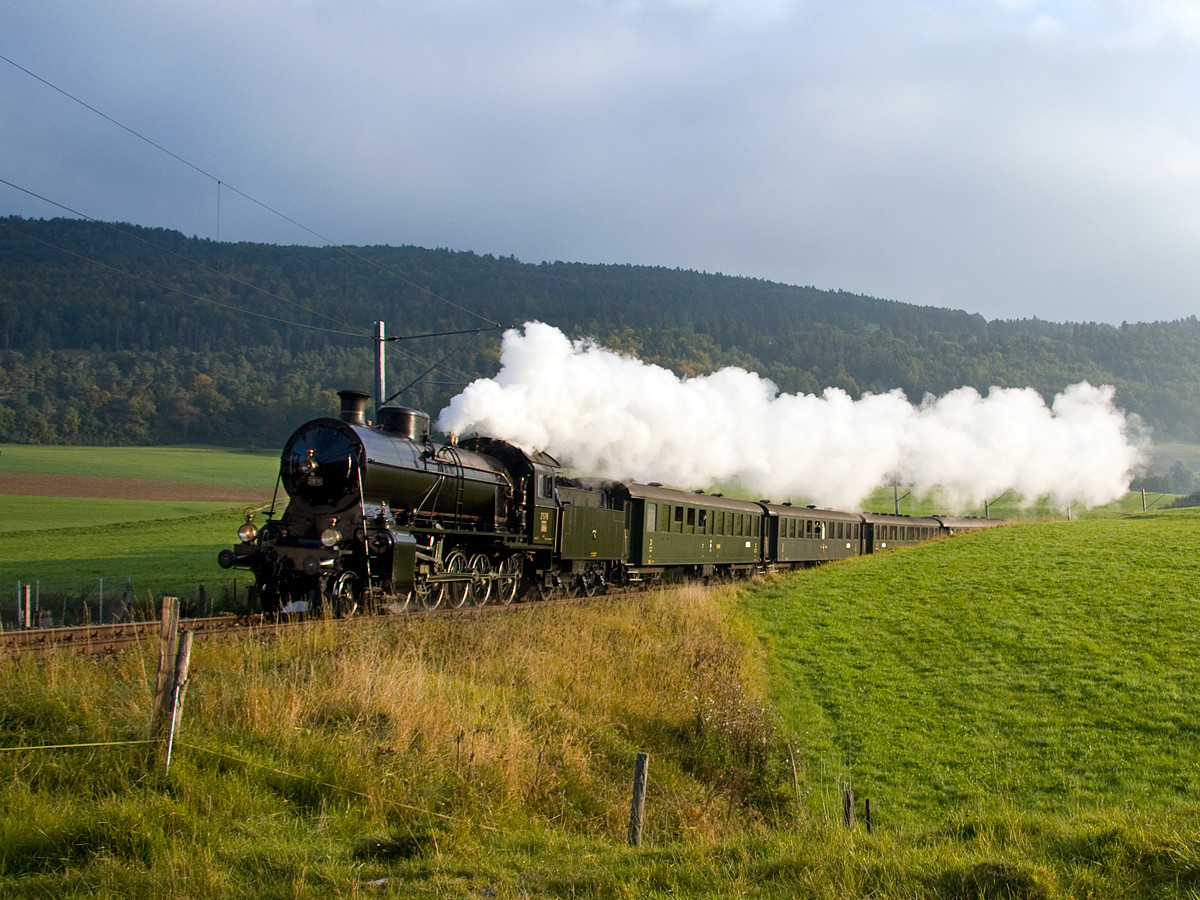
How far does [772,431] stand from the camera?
36.4 metres

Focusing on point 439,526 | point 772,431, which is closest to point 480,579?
point 439,526

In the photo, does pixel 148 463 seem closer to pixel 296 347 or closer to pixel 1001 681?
pixel 296 347

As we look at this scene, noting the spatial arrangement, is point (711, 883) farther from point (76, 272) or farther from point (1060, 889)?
point (76, 272)

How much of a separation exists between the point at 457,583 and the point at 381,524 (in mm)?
3288

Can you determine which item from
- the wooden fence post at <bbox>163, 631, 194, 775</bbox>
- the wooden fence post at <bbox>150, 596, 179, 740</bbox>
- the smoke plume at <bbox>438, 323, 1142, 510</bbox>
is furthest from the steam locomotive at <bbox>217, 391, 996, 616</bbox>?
the wooden fence post at <bbox>163, 631, 194, 775</bbox>

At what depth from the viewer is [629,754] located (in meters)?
10.3

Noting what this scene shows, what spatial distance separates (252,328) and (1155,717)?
151 metres

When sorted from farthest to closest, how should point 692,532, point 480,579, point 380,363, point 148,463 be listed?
point 148,463
point 692,532
point 380,363
point 480,579

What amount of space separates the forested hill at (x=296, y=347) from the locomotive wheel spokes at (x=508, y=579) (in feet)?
190

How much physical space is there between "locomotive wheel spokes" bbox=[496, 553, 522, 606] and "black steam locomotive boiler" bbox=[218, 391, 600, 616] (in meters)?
0.07

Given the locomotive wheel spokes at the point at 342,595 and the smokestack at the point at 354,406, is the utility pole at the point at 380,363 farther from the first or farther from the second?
the locomotive wheel spokes at the point at 342,595

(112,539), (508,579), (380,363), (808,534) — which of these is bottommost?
(112,539)

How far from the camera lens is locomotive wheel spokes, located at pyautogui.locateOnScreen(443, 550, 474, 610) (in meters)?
16.9

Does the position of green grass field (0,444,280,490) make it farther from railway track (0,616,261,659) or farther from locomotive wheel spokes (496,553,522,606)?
railway track (0,616,261,659)
